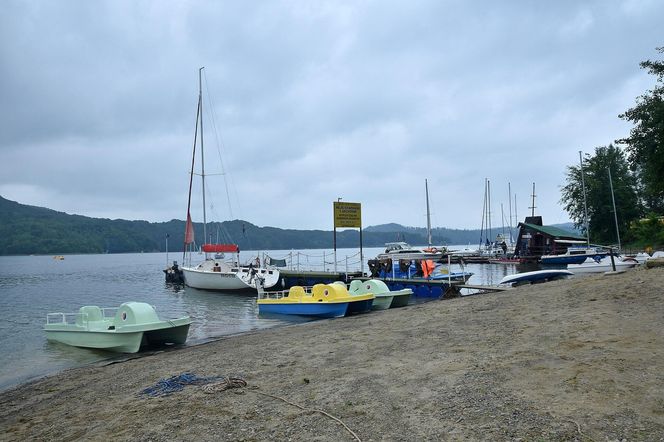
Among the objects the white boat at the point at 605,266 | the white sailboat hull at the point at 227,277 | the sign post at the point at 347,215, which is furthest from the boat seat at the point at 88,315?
the white boat at the point at 605,266

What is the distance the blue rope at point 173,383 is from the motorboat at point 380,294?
11.6 m

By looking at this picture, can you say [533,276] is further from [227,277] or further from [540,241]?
[540,241]

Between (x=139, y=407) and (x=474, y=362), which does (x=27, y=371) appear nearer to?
(x=139, y=407)

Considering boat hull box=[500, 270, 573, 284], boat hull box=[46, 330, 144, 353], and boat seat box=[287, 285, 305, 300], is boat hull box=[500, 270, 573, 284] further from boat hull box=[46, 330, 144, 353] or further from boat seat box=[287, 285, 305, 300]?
boat hull box=[46, 330, 144, 353]

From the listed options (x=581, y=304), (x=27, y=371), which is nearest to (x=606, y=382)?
(x=581, y=304)

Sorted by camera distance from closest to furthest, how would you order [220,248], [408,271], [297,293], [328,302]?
[328,302], [297,293], [408,271], [220,248]

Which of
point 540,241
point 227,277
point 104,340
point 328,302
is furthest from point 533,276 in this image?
point 540,241

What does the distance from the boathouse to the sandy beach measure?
42540 mm

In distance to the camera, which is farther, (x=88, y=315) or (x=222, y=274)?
(x=222, y=274)

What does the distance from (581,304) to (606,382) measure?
6151mm

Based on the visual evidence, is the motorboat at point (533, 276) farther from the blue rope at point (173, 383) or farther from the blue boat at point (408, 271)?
the blue rope at point (173, 383)

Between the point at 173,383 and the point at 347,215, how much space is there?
1859 cm

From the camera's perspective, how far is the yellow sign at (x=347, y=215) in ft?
84.5

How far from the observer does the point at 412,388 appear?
632cm
